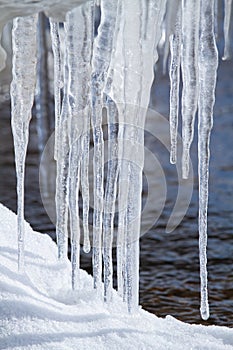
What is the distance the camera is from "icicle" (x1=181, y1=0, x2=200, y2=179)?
6.61 feet

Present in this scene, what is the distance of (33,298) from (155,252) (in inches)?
69.3

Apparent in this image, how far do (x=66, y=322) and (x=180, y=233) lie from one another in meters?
2.00

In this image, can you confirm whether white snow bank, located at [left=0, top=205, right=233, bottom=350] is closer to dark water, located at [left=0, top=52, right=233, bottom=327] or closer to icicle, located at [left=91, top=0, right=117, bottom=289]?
icicle, located at [left=91, top=0, right=117, bottom=289]

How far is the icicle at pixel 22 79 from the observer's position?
Result: 1.95 metres

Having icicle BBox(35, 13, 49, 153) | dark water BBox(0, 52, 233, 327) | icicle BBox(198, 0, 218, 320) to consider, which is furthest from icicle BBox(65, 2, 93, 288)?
icicle BBox(35, 13, 49, 153)

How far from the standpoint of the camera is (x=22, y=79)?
2.00 meters

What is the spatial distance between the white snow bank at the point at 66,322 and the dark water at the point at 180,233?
851mm

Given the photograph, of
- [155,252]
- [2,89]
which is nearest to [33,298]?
[155,252]

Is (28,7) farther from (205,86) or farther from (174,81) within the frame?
(174,81)

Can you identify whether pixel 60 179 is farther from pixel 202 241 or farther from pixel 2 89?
pixel 2 89

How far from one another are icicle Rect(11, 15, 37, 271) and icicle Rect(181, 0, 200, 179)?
13.4 inches

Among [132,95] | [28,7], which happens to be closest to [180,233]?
[132,95]

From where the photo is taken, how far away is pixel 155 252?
152 inches

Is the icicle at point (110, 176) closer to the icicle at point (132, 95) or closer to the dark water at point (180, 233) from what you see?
the icicle at point (132, 95)
